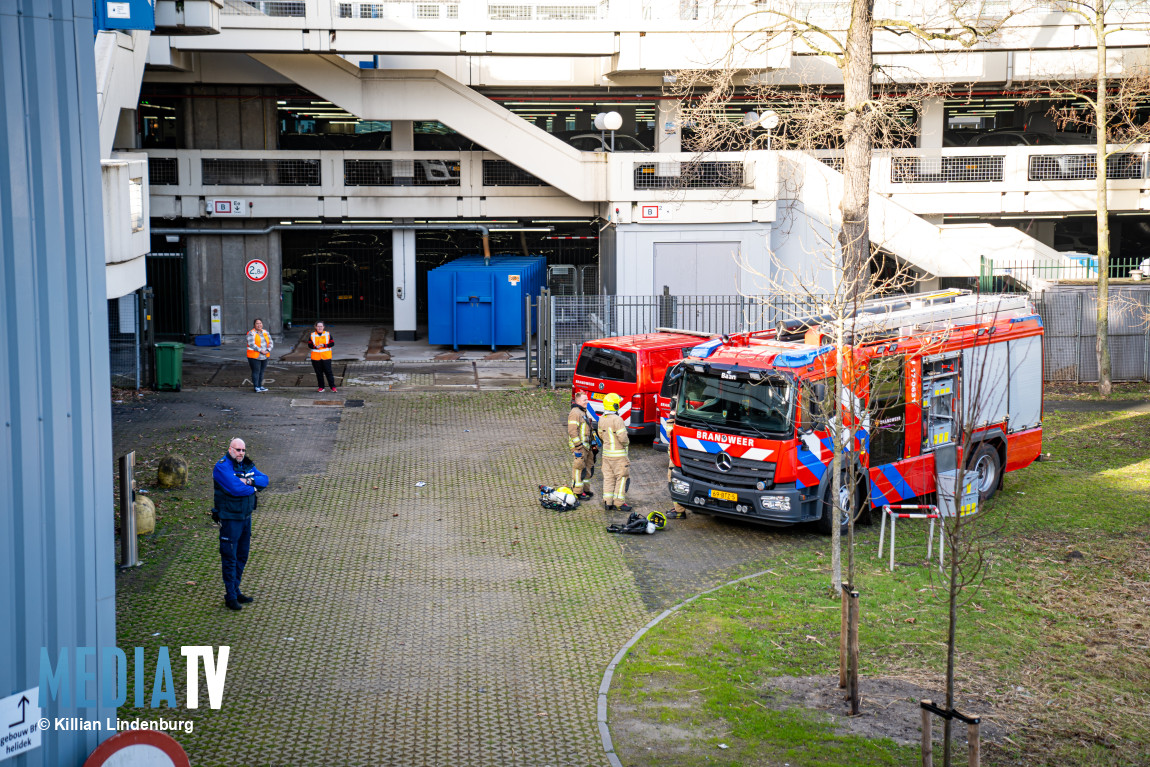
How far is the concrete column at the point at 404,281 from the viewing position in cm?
3036

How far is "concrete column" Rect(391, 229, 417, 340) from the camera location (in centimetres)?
3036

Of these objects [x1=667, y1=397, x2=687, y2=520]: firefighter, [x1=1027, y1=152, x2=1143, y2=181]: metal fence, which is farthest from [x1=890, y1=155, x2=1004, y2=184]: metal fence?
[x1=667, y1=397, x2=687, y2=520]: firefighter

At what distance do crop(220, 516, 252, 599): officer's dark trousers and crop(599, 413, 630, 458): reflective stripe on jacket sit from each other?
5303 mm

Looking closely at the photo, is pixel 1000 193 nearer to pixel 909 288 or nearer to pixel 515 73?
→ pixel 909 288

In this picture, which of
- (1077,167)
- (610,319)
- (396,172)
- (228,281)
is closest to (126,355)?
(228,281)

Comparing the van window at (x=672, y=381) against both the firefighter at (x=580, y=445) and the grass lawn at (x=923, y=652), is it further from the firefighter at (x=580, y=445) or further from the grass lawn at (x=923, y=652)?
the grass lawn at (x=923, y=652)

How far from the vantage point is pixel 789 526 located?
Result: 14.8m

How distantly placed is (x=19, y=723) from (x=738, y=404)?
9.79 metres

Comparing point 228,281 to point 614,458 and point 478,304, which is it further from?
point 614,458

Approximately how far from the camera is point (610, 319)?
24.7 meters

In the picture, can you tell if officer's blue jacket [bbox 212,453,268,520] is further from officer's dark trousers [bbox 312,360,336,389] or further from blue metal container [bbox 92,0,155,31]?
officer's dark trousers [bbox 312,360,336,389]

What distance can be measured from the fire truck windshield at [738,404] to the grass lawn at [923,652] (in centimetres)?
162

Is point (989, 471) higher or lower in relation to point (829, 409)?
lower

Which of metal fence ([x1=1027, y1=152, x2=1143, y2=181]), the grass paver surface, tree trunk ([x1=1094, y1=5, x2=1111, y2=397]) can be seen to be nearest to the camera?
the grass paver surface
